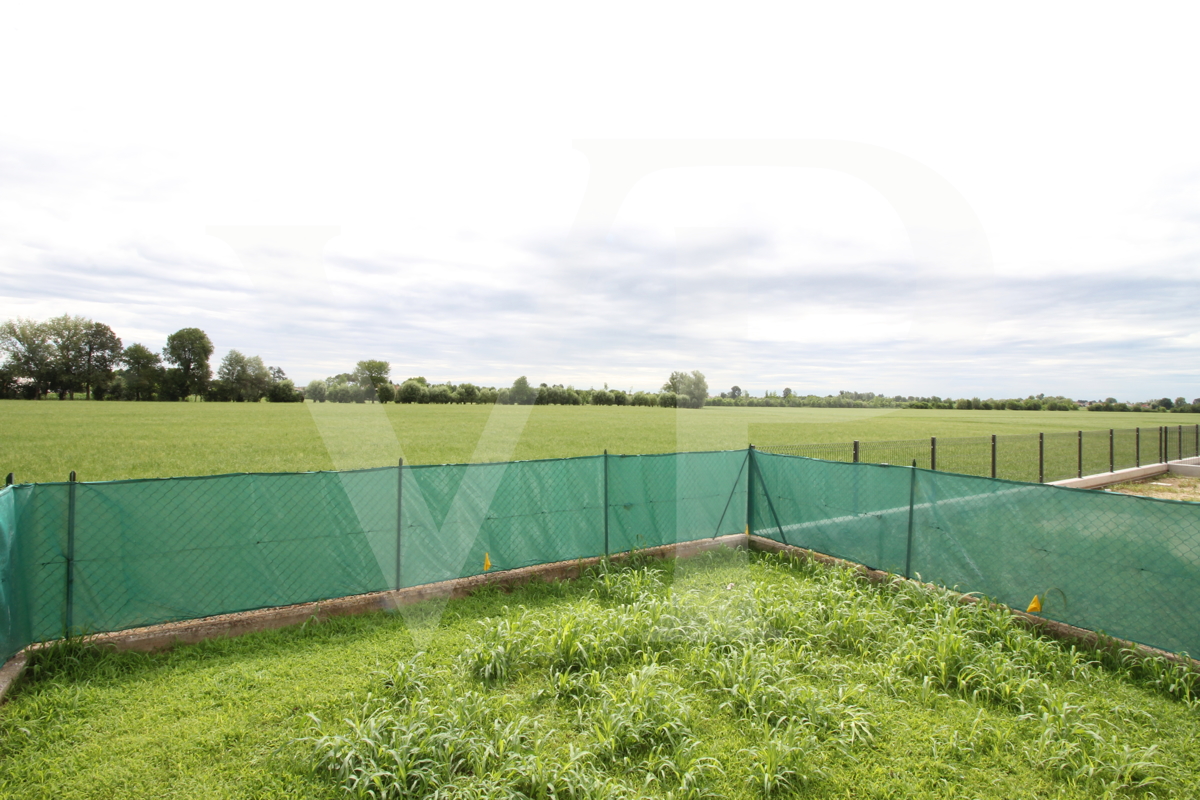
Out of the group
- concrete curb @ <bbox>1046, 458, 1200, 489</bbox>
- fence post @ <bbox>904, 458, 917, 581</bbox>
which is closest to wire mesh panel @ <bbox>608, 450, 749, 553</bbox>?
fence post @ <bbox>904, 458, 917, 581</bbox>

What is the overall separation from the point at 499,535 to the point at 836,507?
4.17 meters

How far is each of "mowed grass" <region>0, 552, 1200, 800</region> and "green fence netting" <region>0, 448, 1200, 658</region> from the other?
0.42m

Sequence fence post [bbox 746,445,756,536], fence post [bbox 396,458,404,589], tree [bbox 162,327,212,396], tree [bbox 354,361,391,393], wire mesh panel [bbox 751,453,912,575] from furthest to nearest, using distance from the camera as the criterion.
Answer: tree [bbox 162,327,212,396], tree [bbox 354,361,391,393], fence post [bbox 746,445,756,536], wire mesh panel [bbox 751,453,912,575], fence post [bbox 396,458,404,589]

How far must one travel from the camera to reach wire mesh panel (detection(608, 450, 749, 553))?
22.8ft

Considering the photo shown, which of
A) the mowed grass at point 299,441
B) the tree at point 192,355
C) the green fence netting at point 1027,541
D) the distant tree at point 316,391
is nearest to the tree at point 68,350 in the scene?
the tree at point 192,355

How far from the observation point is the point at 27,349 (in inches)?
1928

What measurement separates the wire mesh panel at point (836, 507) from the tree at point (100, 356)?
66.7 metres

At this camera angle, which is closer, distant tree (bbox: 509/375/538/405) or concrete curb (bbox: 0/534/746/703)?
concrete curb (bbox: 0/534/746/703)

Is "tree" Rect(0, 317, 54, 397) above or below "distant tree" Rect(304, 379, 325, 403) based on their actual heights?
above

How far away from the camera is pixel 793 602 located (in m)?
5.51

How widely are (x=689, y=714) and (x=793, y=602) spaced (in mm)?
2372

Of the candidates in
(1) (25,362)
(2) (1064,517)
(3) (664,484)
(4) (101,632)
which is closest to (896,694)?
(2) (1064,517)

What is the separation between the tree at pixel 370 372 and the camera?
9.06 metres

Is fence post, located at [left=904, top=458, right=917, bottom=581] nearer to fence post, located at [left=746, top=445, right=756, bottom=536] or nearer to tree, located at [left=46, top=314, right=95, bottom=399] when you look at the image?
fence post, located at [left=746, top=445, right=756, bottom=536]
